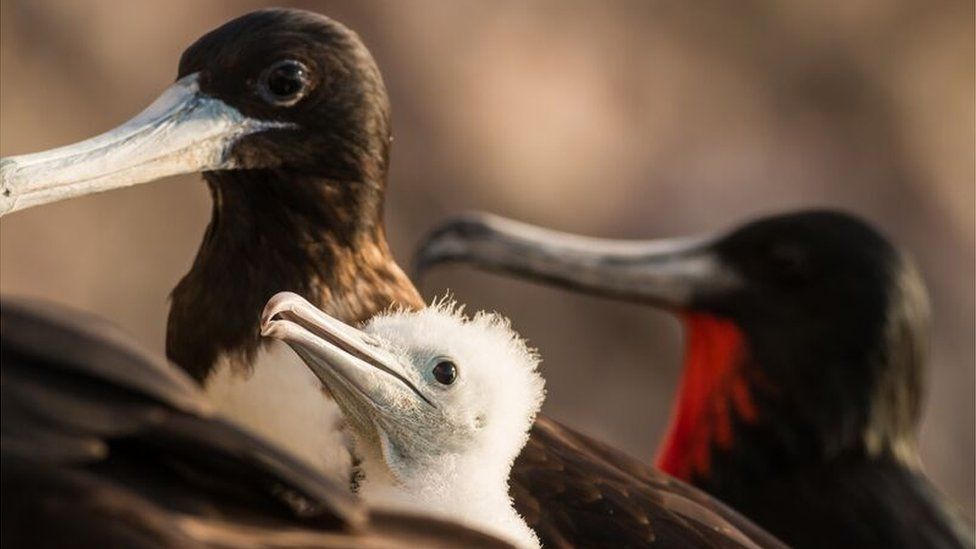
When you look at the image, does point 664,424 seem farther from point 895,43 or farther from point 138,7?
point 138,7


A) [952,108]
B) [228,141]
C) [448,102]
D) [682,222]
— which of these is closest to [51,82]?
[448,102]

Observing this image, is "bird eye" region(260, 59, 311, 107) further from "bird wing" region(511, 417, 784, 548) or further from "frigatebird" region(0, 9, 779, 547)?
"bird wing" region(511, 417, 784, 548)

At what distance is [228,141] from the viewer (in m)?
2.00

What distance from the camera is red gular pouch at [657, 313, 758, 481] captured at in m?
2.71

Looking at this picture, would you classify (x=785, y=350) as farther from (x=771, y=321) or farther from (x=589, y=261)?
(x=589, y=261)

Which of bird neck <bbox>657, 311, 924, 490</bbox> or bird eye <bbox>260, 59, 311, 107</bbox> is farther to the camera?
bird neck <bbox>657, 311, 924, 490</bbox>

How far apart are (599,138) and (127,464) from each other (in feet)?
13.7

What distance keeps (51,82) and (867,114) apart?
2.21 meters

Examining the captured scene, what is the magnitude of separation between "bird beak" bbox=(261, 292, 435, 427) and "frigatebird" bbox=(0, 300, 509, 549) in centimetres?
29

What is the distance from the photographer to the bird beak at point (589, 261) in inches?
108

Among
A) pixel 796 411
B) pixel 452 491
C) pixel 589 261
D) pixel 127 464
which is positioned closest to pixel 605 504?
pixel 452 491

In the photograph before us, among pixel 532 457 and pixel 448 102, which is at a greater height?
pixel 448 102

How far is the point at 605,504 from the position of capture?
1844 mm

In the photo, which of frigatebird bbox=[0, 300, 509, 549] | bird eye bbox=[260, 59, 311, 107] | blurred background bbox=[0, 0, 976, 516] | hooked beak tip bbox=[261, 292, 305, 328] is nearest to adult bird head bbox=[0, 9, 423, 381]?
bird eye bbox=[260, 59, 311, 107]
